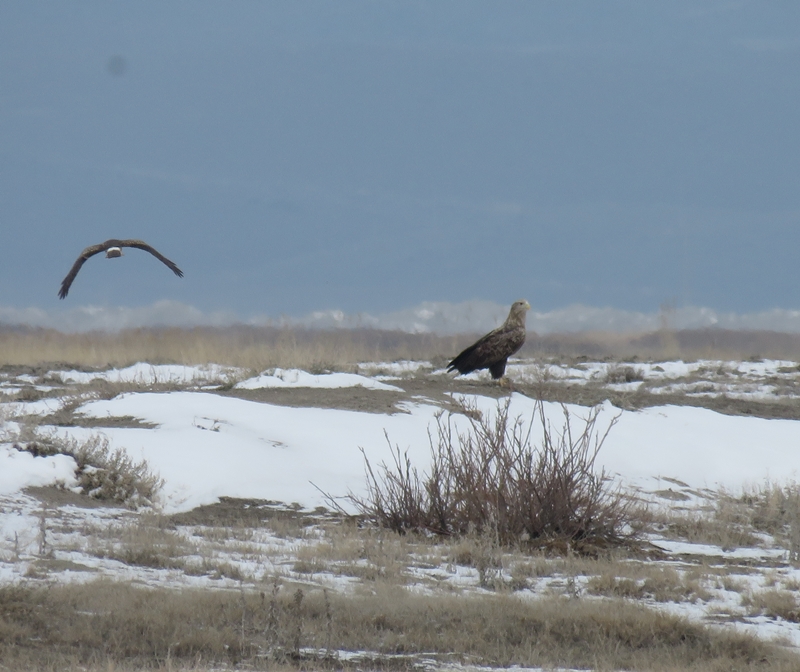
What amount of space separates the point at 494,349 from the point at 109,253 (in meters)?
5.18

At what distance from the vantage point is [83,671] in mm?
3762

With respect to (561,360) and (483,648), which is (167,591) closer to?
(483,648)

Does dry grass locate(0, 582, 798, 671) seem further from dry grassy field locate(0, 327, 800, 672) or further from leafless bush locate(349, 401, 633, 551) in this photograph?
leafless bush locate(349, 401, 633, 551)

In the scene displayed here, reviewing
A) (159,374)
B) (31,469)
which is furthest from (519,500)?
(159,374)

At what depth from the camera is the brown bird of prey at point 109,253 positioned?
35.4 feet

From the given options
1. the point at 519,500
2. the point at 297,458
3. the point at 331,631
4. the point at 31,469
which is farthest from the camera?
the point at 297,458

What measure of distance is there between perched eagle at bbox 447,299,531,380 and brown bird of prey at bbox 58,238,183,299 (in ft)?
13.6

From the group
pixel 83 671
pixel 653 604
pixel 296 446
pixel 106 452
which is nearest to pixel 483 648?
pixel 653 604

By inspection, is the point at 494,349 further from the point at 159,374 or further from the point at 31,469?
the point at 31,469

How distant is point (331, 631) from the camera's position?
4453 mm

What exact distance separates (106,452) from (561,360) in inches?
543

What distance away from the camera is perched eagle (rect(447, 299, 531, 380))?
13.4 m

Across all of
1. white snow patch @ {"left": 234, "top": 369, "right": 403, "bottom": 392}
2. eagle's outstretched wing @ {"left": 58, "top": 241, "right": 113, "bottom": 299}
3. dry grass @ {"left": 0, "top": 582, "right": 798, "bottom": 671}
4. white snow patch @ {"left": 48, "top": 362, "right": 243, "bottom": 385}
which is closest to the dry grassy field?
dry grass @ {"left": 0, "top": 582, "right": 798, "bottom": 671}

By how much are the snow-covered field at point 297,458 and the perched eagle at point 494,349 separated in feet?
1.14
